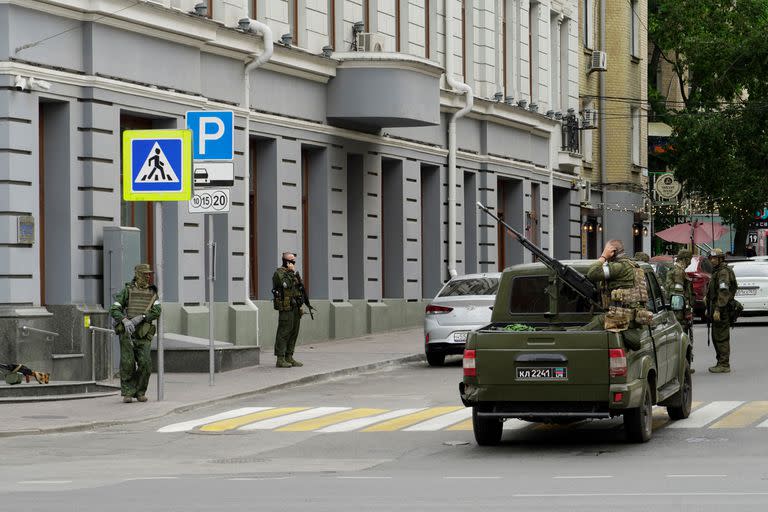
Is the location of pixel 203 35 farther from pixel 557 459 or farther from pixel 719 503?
pixel 719 503

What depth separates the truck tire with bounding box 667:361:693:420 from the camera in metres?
16.9

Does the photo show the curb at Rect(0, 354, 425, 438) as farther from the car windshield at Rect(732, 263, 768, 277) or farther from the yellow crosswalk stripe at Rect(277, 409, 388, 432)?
the car windshield at Rect(732, 263, 768, 277)

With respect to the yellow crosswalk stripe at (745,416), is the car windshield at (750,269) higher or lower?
higher

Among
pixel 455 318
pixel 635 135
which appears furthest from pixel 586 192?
pixel 455 318

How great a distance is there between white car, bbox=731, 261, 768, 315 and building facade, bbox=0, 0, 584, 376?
19.5 ft

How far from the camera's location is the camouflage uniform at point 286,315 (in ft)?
80.3

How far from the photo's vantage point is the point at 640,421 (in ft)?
49.0

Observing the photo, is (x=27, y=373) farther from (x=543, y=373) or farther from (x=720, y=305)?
(x=720, y=305)

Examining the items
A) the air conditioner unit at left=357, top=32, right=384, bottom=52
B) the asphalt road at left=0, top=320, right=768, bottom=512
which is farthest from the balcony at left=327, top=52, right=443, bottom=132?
the asphalt road at left=0, top=320, right=768, bottom=512

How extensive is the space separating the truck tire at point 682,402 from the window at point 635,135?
115ft

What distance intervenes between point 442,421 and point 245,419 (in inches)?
85.3

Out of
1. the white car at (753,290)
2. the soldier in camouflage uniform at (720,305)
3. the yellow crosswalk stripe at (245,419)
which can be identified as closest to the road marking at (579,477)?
the yellow crosswalk stripe at (245,419)

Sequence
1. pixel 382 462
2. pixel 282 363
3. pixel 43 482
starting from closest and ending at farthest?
A: pixel 43 482 < pixel 382 462 < pixel 282 363

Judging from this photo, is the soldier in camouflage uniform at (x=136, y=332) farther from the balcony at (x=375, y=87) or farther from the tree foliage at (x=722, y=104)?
the tree foliage at (x=722, y=104)
